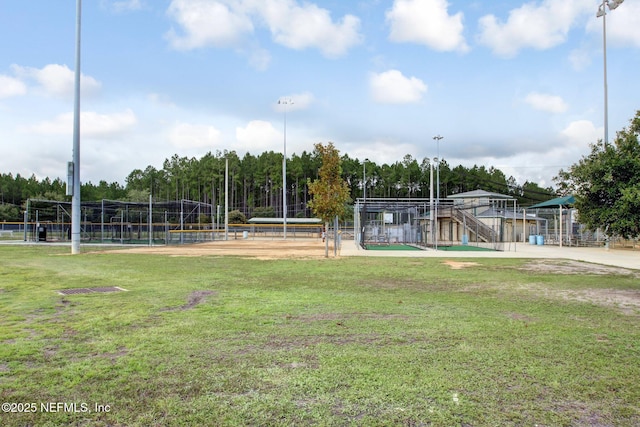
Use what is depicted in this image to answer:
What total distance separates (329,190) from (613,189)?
12.9 m

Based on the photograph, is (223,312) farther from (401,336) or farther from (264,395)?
(264,395)

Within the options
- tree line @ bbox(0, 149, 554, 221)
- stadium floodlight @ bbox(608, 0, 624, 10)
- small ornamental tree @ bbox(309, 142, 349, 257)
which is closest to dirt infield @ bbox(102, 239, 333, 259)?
small ornamental tree @ bbox(309, 142, 349, 257)

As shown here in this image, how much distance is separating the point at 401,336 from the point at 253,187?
3878 inches

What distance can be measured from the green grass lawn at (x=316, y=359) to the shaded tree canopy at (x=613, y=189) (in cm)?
276

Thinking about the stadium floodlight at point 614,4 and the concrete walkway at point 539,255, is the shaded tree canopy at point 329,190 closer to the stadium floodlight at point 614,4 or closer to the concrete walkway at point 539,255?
the concrete walkway at point 539,255

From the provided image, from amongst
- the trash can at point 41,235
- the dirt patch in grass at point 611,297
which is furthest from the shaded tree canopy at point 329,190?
the trash can at point 41,235

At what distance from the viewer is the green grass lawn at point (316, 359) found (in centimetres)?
335

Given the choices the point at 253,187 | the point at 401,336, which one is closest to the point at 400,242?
the point at 401,336

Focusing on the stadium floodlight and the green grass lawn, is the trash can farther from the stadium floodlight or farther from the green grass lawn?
the stadium floodlight

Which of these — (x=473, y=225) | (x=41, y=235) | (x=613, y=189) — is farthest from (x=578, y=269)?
(x=41, y=235)

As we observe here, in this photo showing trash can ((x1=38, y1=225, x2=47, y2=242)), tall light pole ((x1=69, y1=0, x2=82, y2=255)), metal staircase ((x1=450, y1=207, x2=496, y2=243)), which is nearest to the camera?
tall light pole ((x1=69, y1=0, x2=82, y2=255))

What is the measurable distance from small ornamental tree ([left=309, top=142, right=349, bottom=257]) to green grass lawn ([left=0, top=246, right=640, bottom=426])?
12.5 m

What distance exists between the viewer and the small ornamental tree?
21.5m

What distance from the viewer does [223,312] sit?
7004mm
